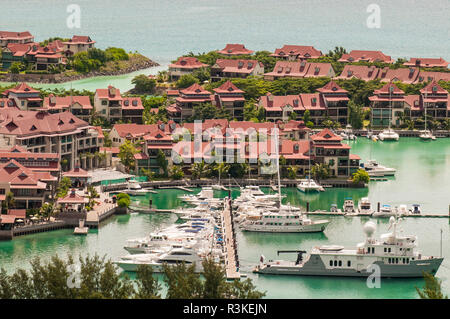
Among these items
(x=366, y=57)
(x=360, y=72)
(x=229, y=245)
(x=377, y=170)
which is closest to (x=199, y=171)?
(x=377, y=170)

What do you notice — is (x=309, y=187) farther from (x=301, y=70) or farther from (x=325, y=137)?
(x=301, y=70)

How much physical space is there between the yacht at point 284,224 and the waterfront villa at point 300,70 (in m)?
34.2

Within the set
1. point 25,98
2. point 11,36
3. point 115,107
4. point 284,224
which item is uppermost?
point 11,36

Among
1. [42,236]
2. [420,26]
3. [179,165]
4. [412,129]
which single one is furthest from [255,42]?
[42,236]

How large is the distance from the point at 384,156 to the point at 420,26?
91.2 m

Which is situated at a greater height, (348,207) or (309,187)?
(309,187)

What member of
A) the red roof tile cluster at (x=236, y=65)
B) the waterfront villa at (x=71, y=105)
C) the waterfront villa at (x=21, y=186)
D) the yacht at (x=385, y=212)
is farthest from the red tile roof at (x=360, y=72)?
the waterfront villa at (x=21, y=186)

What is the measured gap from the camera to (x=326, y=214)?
5184cm

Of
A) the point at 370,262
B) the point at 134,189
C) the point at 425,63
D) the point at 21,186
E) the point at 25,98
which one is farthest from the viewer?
the point at 425,63

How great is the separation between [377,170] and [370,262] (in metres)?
18.1

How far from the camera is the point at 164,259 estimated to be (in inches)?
1697

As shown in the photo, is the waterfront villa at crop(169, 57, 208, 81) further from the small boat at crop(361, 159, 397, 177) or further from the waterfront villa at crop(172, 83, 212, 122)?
the small boat at crop(361, 159, 397, 177)
